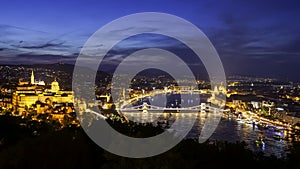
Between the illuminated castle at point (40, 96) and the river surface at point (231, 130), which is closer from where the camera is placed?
the river surface at point (231, 130)

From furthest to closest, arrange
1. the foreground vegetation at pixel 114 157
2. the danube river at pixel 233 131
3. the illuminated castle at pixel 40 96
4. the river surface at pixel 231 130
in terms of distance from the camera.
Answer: the illuminated castle at pixel 40 96 < the danube river at pixel 233 131 < the river surface at pixel 231 130 < the foreground vegetation at pixel 114 157

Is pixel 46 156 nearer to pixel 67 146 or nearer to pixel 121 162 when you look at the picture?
pixel 67 146

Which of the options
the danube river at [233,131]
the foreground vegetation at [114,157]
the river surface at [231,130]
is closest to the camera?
the foreground vegetation at [114,157]

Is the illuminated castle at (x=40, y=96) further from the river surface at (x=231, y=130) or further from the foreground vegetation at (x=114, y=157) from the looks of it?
the foreground vegetation at (x=114, y=157)

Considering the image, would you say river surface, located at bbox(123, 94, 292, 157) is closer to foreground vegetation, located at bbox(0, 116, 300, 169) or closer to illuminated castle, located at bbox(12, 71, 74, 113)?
illuminated castle, located at bbox(12, 71, 74, 113)

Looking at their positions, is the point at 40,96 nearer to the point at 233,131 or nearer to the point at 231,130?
the point at 231,130

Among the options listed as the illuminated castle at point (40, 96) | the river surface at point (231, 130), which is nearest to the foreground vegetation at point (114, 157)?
the river surface at point (231, 130)

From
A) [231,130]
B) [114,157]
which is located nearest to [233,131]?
[231,130]

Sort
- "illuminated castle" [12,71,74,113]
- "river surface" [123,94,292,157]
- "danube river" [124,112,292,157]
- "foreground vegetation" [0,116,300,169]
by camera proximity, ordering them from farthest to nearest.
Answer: "illuminated castle" [12,71,74,113] < "danube river" [124,112,292,157] < "river surface" [123,94,292,157] < "foreground vegetation" [0,116,300,169]

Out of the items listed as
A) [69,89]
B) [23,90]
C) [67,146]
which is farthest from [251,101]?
[67,146]

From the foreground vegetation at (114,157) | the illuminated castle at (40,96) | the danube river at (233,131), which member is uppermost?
the foreground vegetation at (114,157)

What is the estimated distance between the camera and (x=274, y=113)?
2019cm

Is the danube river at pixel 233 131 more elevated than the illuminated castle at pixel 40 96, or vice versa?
the illuminated castle at pixel 40 96

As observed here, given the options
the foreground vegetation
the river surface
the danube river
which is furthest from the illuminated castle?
the foreground vegetation
